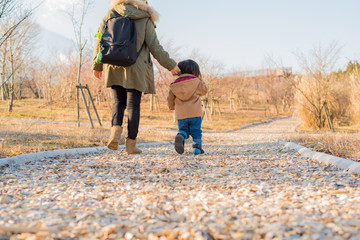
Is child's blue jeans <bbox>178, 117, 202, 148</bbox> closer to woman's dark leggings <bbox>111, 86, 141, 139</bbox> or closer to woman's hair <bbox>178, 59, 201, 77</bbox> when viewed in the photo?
woman's hair <bbox>178, 59, 201, 77</bbox>

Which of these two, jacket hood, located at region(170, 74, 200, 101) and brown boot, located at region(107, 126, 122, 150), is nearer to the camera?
brown boot, located at region(107, 126, 122, 150)

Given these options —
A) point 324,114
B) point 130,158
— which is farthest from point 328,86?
point 130,158

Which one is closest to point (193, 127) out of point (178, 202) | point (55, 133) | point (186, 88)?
point (186, 88)

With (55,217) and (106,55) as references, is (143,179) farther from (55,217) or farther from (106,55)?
(106,55)

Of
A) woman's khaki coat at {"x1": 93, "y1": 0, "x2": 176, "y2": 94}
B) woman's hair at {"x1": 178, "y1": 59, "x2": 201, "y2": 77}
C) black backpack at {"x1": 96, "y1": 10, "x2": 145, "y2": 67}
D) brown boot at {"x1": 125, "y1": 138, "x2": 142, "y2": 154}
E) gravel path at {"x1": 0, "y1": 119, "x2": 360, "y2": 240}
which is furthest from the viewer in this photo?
woman's hair at {"x1": 178, "y1": 59, "x2": 201, "y2": 77}

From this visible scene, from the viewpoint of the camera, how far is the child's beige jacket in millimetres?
3531

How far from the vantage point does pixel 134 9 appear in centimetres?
312

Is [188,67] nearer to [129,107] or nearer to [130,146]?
[129,107]

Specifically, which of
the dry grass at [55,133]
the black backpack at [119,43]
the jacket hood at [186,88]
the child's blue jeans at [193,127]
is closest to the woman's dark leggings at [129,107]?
the black backpack at [119,43]

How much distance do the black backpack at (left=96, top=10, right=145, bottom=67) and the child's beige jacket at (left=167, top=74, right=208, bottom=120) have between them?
0.79m

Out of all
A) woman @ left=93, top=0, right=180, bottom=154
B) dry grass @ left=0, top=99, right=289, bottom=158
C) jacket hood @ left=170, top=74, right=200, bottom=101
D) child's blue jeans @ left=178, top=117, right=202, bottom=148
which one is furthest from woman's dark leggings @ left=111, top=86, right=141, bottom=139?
dry grass @ left=0, top=99, right=289, bottom=158

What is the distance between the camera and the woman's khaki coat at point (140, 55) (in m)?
3.03

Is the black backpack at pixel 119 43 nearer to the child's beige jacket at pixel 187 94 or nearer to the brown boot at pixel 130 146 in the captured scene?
the child's beige jacket at pixel 187 94

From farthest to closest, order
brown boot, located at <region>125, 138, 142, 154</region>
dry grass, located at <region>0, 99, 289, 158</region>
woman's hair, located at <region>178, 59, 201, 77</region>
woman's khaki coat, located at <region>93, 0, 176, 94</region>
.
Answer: woman's hair, located at <region>178, 59, 201, 77</region>, dry grass, located at <region>0, 99, 289, 158</region>, brown boot, located at <region>125, 138, 142, 154</region>, woman's khaki coat, located at <region>93, 0, 176, 94</region>
